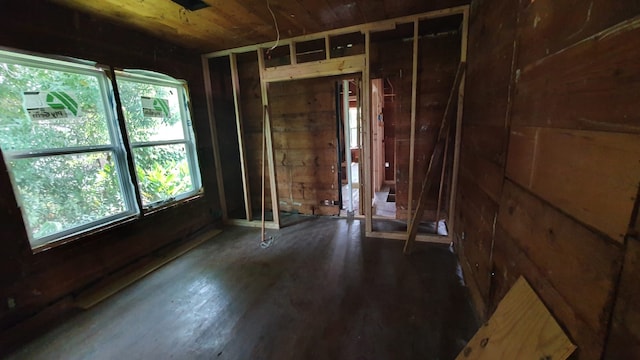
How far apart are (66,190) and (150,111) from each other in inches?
44.6

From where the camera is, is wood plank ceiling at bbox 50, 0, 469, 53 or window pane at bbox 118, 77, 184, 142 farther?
window pane at bbox 118, 77, 184, 142

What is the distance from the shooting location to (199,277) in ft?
8.10

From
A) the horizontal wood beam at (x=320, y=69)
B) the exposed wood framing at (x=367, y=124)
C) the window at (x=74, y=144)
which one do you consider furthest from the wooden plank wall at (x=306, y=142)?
the window at (x=74, y=144)

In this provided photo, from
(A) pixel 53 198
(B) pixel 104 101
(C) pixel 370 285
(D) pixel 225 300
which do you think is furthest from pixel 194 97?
(C) pixel 370 285

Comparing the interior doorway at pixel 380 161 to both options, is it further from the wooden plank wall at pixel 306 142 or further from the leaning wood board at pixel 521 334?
the leaning wood board at pixel 521 334

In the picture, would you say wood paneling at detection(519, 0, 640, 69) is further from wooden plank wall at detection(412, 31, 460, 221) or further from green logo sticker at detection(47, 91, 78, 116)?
green logo sticker at detection(47, 91, 78, 116)

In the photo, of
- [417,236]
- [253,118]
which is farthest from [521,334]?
[253,118]

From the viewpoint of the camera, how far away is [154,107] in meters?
2.82

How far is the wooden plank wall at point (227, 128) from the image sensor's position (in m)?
3.79

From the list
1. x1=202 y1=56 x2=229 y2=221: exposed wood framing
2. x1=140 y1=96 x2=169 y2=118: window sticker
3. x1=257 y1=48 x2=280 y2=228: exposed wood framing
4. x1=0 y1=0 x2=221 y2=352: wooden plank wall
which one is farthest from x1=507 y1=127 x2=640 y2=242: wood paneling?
x1=202 y1=56 x2=229 y2=221: exposed wood framing

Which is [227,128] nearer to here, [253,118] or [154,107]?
[253,118]

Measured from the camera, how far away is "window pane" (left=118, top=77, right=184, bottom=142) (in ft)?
8.38

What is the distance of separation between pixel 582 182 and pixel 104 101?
336cm

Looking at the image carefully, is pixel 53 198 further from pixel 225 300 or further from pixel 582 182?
pixel 582 182
